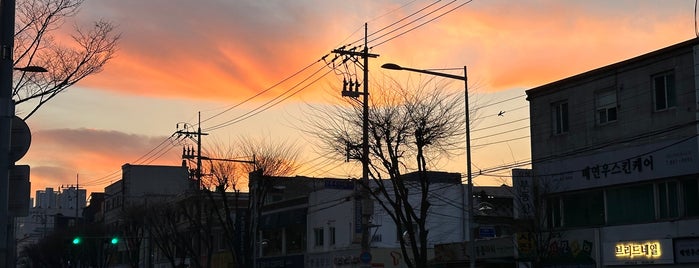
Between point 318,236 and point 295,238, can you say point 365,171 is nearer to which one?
point 318,236

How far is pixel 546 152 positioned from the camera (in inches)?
1262

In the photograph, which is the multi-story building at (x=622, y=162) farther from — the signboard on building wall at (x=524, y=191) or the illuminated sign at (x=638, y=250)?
the signboard on building wall at (x=524, y=191)

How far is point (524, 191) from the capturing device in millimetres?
32000

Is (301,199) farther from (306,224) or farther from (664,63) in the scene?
(664,63)

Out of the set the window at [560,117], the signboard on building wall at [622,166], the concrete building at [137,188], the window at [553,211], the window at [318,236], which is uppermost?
the concrete building at [137,188]

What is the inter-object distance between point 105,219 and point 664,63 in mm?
95802

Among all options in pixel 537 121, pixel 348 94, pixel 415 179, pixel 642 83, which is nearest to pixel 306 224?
pixel 415 179

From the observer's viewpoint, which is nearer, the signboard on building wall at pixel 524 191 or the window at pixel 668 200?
the window at pixel 668 200

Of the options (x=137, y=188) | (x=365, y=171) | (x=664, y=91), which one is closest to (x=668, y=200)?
(x=664, y=91)

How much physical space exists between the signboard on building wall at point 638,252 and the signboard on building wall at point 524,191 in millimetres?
3576

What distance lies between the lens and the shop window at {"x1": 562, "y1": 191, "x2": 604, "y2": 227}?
29.8 metres

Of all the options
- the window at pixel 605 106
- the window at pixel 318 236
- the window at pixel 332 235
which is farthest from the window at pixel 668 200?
the window at pixel 318 236

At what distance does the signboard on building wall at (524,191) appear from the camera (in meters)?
31.8

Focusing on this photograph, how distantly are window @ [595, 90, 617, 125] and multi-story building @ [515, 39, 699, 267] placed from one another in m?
0.03
